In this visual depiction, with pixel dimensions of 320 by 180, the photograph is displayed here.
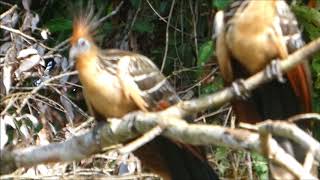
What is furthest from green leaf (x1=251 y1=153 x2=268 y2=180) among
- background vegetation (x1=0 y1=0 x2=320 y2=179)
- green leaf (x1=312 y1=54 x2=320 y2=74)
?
green leaf (x1=312 y1=54 x2=320 y2=74)

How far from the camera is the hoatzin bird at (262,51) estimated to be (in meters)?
4.14

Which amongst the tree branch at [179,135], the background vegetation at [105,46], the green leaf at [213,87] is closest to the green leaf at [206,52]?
the background vegetation at [105,46]

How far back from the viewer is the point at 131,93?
4301 mm

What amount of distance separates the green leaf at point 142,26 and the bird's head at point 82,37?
3.76ft

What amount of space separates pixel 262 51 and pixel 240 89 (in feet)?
0.83

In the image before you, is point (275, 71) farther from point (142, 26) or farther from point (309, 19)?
point (142, 26)

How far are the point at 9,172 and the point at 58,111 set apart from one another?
1.31 meters

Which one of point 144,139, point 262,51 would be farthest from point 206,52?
point 144,139

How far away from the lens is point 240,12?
167 inches

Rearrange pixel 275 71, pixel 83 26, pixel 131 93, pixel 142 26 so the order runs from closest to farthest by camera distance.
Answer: pixel 275 71
pixel 131 93
pixel 83 26
pixel 142 26

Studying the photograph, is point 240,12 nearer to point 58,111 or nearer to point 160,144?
point 160,144

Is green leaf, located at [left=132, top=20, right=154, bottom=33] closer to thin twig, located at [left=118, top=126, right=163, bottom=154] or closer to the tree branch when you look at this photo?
the tree branch

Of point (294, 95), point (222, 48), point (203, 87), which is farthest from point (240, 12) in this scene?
point (203, 87)

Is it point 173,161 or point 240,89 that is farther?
point 173,161
